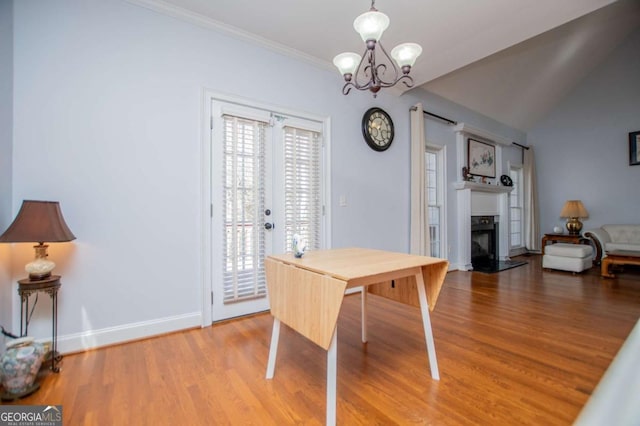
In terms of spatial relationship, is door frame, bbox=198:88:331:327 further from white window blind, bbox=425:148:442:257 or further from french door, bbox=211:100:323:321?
white window blind, bbox=425:148:442:257

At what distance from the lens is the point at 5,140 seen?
173cm

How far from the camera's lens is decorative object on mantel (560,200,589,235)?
17.4 feet

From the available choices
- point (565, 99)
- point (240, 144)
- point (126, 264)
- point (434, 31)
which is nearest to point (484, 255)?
point (565, 99)

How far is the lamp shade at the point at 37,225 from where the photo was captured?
158cm

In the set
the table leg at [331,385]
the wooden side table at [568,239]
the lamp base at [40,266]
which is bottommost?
the table leg at [331,385]

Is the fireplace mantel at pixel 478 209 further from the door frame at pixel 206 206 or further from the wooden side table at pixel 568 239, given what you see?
the door frame at pixel 206 206

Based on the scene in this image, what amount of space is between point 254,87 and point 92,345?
2.51m

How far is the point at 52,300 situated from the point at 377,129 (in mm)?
3564

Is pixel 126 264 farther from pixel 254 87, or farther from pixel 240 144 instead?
pixel 254 87

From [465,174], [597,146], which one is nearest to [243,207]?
[465,174]

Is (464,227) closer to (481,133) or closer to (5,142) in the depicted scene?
(481,133)

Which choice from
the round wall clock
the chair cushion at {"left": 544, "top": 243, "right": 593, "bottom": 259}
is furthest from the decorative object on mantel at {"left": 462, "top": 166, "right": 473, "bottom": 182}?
the round wall clock

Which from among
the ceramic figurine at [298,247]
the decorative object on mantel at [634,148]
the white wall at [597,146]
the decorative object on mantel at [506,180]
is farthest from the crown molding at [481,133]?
the ceramic figurine at [298,247]

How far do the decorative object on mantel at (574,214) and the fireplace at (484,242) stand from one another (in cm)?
131
